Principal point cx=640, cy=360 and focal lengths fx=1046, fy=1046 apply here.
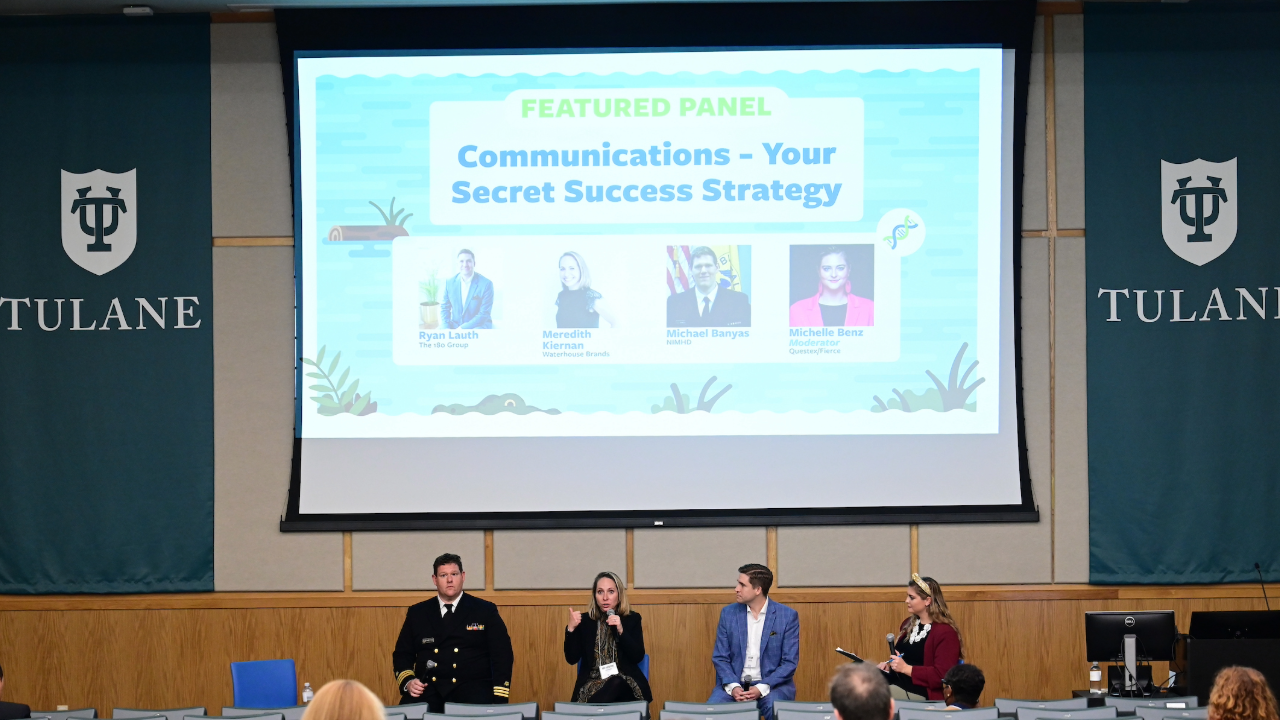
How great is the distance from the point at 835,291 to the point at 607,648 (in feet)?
8.59

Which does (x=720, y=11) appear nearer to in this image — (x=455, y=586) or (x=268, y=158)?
(x=268, y=158)

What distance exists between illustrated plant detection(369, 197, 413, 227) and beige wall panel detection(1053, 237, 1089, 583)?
4222 millimetres

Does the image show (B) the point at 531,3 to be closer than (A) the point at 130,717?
No

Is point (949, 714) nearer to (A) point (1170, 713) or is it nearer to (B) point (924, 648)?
(A) point (1170, 713)

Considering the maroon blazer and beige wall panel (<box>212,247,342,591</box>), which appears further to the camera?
beige wall panel (<box>212,247,342,591</box>)

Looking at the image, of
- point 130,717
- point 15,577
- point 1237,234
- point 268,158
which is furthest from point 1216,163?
point 15,577

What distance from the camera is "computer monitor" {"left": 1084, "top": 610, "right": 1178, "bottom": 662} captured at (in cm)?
586

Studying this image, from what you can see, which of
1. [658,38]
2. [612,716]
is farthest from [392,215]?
[612,716]

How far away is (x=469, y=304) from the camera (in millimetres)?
6629

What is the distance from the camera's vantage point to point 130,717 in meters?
4.67

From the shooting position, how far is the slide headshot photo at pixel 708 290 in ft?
21.7

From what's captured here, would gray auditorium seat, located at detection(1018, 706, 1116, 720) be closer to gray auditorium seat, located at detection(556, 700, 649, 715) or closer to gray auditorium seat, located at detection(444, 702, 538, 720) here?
gray auditorium seat, located at detection(556, 700, 649, 715)

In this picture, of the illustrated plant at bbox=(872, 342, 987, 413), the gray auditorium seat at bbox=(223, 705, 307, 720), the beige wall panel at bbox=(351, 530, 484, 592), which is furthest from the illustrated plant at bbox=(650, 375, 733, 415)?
the gray auditorium seat at bbox=(223, 705, 307, 720)

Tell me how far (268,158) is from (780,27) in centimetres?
339
